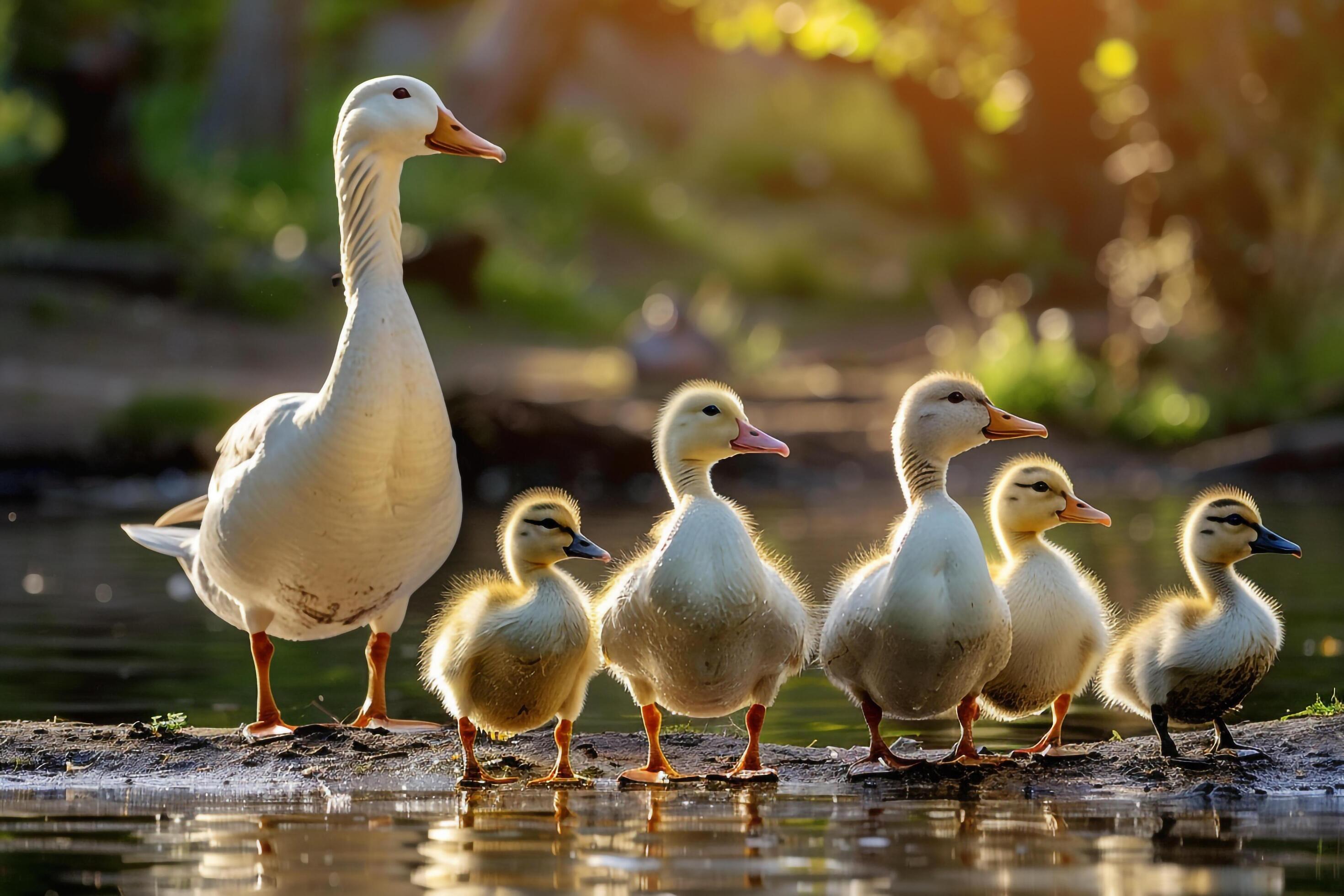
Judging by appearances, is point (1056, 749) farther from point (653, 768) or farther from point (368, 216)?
point (368, 216)

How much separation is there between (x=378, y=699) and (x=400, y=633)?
4.52m

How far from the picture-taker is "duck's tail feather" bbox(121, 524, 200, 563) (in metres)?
8.59

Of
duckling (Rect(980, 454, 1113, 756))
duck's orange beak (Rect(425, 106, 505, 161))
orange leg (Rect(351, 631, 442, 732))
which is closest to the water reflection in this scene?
duckling (Rect(980, 454, 1113, 756))

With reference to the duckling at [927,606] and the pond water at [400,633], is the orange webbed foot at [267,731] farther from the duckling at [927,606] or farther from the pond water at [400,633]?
the duckling at [927,606]

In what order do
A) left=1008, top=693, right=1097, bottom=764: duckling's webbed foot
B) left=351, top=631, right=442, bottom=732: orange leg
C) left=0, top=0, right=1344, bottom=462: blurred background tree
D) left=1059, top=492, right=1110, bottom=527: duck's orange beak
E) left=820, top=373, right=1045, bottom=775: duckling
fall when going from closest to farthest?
left=820, top=373, right=1045, bottom=775: duckling → left=1008, top=693, right=1097, bottom=764: duckling's webbed foot → left=1059, top=492, right=1110, bottom=527: duck's orange beak → left=351, top=631, right=442, bottom=732: orange leg → left=0, top=0, right=1344, bottom=462: blurred background tree

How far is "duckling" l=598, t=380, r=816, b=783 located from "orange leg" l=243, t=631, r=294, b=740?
1.66 metres

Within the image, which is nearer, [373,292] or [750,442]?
[750,442]

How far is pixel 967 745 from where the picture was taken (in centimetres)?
709

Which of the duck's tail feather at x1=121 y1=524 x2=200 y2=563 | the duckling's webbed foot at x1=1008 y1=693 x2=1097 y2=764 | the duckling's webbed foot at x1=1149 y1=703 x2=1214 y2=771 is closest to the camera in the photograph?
the duckling's webbed foot at x1=1149 y1=703 x2=1214 y2=771

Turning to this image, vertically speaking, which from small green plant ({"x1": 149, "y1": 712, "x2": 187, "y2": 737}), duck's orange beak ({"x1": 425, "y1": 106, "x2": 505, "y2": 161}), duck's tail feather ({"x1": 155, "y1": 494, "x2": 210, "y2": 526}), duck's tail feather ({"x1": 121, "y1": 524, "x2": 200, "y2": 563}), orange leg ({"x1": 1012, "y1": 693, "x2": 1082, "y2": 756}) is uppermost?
duck's orange beak ({"x1": 425, "y1": 106, "x2": 505, "y2": 161})

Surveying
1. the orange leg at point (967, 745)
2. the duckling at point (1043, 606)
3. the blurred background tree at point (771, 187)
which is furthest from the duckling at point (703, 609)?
the blurred background tree at point (771, 187)

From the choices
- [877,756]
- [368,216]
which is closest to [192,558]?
[368,216]

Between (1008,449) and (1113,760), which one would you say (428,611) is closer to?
(1113,760)

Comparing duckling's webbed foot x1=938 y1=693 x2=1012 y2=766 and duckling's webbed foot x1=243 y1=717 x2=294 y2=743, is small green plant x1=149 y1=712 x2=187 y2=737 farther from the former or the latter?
duckling's webbed foot x1=938 y1=693 x2=1012 y2=766
